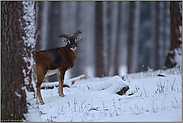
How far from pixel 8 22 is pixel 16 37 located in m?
0.33

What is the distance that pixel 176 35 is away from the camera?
11062 millimetres

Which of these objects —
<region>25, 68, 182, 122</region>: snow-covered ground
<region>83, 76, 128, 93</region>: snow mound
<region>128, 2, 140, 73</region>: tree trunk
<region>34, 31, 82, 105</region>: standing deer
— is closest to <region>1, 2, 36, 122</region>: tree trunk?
<region>25, 68, 182, 122</region>: snow-covered ground

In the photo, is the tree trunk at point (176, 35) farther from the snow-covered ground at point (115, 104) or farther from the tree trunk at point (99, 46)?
the tree trunk at point (99, 46)

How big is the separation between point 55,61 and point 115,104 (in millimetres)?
2791

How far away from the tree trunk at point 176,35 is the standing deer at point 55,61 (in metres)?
5.39

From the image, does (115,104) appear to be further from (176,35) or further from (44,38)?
(44,38)

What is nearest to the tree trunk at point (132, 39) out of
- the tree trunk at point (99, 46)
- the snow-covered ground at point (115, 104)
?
the tree trunk at point (99, 46)

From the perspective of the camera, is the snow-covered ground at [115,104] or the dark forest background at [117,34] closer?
the snow-covered ground at [115,104]

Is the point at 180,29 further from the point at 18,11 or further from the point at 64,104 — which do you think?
the point at 18,11

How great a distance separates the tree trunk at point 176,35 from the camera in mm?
10945

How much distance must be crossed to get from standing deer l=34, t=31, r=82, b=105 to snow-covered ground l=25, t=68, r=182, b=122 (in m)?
0.67

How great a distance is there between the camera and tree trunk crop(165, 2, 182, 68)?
35.9 feet

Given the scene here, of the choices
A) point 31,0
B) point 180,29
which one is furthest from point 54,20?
point 31,0

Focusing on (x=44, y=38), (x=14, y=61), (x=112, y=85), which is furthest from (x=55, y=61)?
(x=44, y=38)
